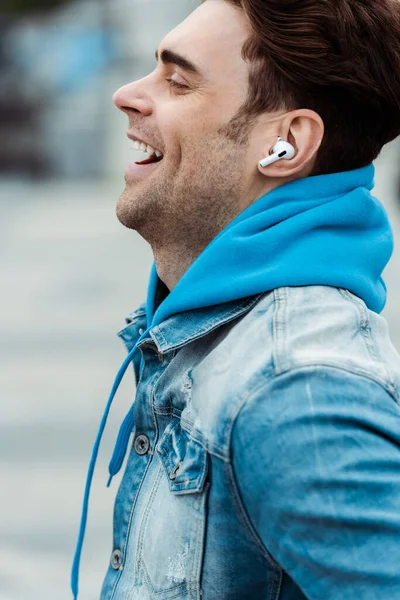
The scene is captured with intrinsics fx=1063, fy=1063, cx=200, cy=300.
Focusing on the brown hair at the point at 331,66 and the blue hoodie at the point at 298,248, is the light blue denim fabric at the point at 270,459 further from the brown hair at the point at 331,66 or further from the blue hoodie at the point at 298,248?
the brown hair at the point at 331,66

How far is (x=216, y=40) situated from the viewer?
2.14 m

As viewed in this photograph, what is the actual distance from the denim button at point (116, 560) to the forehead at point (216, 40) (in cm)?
97

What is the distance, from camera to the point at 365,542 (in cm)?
166

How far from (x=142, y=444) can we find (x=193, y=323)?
31 cm

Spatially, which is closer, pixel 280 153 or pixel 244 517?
pixel 244 517

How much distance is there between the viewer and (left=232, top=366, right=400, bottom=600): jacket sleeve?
1.66 meters

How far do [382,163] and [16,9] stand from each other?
1024 centimetres

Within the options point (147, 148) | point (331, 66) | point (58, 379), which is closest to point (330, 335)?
point (331, 66)

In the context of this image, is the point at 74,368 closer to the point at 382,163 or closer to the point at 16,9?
the point at 382,163

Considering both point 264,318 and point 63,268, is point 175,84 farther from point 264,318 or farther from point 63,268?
point 63,268

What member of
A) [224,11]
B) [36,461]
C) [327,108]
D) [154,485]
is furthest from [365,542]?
[36,461]

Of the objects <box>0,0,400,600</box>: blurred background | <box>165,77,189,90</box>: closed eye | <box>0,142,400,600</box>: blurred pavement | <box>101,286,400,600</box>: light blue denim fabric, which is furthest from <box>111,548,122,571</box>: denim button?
<box>0,142,400,600</box>: blurred pavement

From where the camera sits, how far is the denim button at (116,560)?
6.94ft

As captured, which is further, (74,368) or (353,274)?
(74,368)
